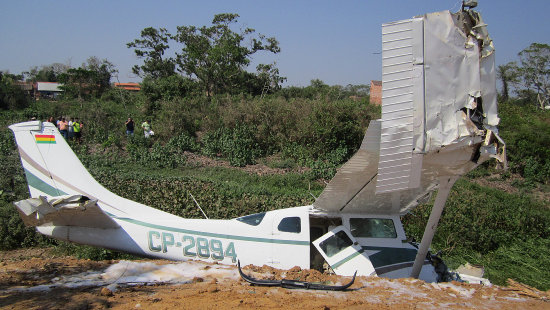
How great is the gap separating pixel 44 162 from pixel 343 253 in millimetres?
6211

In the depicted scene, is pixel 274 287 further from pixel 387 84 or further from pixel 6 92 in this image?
pixel 6 92

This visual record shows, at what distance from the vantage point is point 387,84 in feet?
17.3

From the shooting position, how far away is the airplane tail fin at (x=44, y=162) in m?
8.23

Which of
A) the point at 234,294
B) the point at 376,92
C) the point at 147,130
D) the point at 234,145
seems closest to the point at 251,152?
the point at 234,145

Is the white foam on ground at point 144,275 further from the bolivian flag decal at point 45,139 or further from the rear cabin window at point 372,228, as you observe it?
the bolivian flag decal at point 45,139

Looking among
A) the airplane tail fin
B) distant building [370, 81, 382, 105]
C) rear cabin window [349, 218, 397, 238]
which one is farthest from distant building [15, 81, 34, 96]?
rear cabin window [349, 218, 397, 238]

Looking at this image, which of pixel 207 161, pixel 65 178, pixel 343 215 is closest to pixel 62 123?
pixel 207 161

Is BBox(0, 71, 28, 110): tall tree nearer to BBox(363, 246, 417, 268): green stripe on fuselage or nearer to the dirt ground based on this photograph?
the dirt ground

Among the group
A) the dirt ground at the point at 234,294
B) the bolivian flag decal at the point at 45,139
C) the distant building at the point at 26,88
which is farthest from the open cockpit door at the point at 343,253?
the distant building at the point at 26,88

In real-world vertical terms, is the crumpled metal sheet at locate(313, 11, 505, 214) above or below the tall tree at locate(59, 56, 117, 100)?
below

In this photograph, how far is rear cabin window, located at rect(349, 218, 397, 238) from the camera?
25.3 ft

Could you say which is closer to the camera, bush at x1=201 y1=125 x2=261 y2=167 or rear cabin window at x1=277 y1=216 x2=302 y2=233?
rear cabin window at x1=277 y1=216 x2=302 y2=233

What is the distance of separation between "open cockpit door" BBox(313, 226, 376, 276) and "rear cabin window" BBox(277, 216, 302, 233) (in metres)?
0.42

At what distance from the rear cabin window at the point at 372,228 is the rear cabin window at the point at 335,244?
A: 350mm
